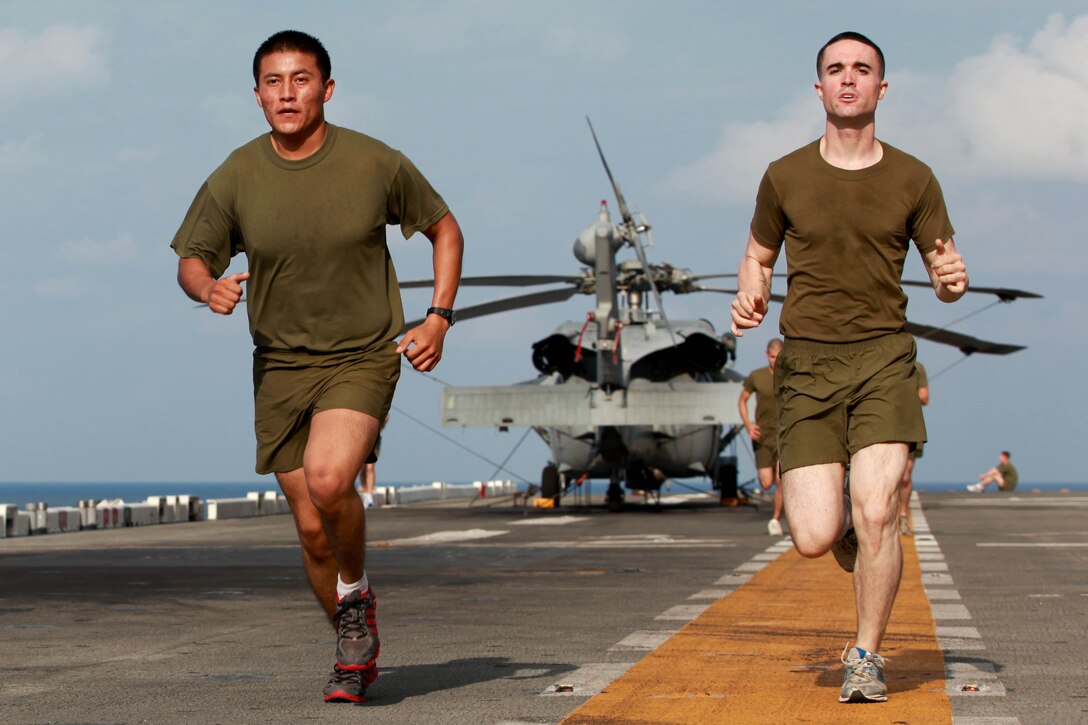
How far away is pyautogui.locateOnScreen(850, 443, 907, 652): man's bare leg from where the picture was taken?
5762mm

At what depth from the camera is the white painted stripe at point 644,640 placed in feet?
23.8

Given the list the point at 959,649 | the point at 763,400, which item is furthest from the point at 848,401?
the point at 763,400

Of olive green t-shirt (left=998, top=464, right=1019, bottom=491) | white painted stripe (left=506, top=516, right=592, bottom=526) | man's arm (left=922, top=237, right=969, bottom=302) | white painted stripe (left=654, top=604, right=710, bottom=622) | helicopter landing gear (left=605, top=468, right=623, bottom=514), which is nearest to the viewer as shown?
man's arm (left=922, top=237, right=969, bottom=302)

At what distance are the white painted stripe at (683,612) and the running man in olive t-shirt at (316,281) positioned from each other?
3162 millimetres

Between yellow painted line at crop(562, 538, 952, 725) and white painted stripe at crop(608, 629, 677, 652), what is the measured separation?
62 millimetres

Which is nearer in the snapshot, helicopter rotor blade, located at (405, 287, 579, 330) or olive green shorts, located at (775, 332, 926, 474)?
olive green shorts, located at (775, 332, 926, 474)

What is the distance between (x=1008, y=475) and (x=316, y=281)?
161 ft

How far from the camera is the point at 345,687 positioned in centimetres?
555

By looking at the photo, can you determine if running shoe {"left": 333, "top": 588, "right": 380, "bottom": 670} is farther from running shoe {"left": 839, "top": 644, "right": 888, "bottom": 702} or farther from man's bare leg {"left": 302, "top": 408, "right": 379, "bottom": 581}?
running shoe {"left": 839, "top": 644, "right": 888, "bottom": 702}

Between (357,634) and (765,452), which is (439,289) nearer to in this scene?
(357,634)

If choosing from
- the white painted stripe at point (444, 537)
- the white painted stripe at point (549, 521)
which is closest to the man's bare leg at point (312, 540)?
the white painted stripe at point (444, 537)

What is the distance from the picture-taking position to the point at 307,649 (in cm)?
729

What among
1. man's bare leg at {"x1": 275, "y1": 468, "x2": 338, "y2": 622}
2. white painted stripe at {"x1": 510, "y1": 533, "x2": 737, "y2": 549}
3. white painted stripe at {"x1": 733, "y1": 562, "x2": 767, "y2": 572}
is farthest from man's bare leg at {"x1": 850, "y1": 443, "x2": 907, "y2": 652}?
white painted stripe at {"x1": 510, "y1": 533, "x2": 737, "y2": 549}

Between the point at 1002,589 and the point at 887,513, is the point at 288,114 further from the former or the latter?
Answer: the point at 1002,589
